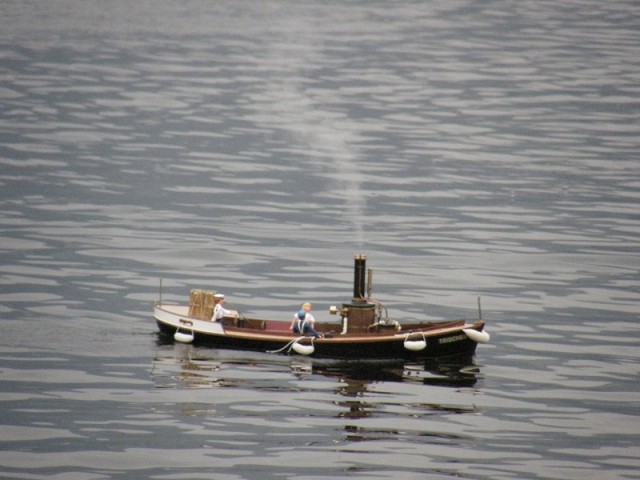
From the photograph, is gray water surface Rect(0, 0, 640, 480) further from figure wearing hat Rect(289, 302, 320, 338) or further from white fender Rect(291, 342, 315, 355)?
figure wearing hat Rect(289, 302, 320, 338)

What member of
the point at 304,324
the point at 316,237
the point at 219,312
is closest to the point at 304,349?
the point at 304,324

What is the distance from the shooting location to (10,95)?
119 m

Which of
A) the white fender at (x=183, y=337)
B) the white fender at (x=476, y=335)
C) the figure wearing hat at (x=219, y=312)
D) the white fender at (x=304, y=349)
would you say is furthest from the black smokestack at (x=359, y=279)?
the white fender at (x=183, y=337)

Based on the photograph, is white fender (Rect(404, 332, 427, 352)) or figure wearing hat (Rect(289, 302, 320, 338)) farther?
figure wearing hat (Rect(289, 302, 320, 338))

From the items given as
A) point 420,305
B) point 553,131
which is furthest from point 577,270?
point 553,131

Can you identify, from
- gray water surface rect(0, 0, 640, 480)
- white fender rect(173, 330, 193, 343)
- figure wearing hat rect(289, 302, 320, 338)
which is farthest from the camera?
white fender rect(173, 330, 193, 343)

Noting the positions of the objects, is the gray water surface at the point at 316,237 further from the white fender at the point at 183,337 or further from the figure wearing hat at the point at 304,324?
the figure wearing hat at the point at 304,324

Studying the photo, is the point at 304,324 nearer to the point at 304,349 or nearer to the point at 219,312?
the point at 304,349

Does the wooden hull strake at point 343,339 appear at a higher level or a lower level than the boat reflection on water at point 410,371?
higher

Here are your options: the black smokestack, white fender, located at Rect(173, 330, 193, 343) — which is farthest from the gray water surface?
the black smokestack

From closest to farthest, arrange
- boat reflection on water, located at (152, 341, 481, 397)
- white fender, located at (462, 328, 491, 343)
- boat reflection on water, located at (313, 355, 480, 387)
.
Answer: boat reflection on water, located at (152, 341, 481, 397) < boat reflection on water, located at (313, 355, 480, 387) < white fender, located at (462, 328, 491, 343)

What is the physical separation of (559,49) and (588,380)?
4157 inches

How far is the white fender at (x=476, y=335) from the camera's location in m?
51.5

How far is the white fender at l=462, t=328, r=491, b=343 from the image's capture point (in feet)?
169
